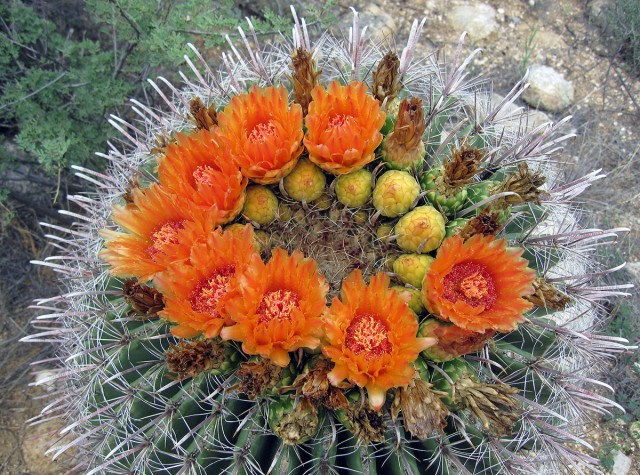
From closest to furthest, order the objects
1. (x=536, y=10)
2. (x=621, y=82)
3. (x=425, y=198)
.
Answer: (x=425, y=198) < (x=621, y=82) < (x=536, y=10)

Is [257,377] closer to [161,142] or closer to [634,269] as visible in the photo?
[161,142]

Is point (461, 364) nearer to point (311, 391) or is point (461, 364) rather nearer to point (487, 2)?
point (311, 391)

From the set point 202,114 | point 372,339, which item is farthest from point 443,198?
point 202,114

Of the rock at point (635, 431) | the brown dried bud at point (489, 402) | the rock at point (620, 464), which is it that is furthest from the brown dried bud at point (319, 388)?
the rock at point (635, 431)

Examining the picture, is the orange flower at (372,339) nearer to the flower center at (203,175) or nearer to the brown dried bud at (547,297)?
the brown dried bud at (547,297)

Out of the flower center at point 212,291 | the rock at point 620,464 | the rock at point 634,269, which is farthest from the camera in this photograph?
the rock at point 634,269

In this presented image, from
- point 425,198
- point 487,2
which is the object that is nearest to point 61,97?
point 425,198

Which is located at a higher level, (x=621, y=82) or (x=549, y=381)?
(x=549, y=381)
